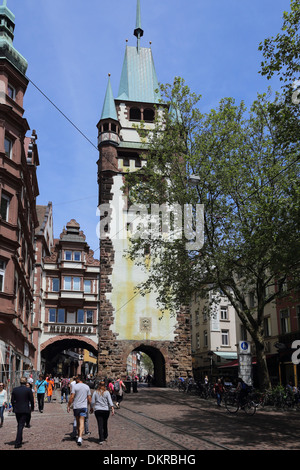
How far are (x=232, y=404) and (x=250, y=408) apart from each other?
1.09 m

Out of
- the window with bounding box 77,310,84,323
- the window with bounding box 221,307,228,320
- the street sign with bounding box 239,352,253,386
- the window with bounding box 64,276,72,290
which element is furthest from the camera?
the window with bounding box 221,307,228,320

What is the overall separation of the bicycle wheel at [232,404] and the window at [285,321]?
1663 centimetres

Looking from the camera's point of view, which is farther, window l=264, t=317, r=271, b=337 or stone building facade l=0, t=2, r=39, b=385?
window l=264, t=317, r=271, b=337

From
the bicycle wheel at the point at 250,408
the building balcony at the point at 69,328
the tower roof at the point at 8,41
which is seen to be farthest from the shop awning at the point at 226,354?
the tower roof at the point at 8,41

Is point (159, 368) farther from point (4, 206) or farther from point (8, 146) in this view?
point (8, 146)

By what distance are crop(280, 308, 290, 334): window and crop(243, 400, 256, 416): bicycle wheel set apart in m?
17.4

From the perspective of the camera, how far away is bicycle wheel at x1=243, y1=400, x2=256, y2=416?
18.9m

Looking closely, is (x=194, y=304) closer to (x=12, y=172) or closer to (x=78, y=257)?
(x=78, y=257)

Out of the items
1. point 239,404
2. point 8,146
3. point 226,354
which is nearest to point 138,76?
point 8,146

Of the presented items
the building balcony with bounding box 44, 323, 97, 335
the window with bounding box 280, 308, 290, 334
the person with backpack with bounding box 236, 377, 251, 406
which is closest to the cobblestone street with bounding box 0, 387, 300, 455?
the person with backpack with bounding box 236, 377, 251, 406

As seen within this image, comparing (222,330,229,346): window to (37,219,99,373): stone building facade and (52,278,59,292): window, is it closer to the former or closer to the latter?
(37,219,99,373): stone building facade

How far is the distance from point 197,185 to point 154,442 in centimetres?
1472

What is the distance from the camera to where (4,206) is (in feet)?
75.8

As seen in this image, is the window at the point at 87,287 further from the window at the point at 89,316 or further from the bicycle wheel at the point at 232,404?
the bicycle wheel at the point at 232,404
